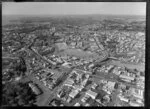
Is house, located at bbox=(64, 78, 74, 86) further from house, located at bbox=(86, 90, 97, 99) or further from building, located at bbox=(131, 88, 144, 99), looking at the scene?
building, located at bbox=(131, 88, 144, 99)

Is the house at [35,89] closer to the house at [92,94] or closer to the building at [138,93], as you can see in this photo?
the house at [92,94]

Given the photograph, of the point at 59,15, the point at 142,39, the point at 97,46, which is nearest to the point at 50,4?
the point at 59,15

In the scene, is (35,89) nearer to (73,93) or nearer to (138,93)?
(73,93)

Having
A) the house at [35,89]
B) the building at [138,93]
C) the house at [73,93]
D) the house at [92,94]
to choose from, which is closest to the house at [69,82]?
the house at [73,93]

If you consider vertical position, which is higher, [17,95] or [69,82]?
[69,82]

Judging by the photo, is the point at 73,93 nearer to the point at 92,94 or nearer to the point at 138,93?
the point at 92,94

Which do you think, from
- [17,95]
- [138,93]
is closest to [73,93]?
[17,95]

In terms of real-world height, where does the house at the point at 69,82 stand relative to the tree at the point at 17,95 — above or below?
above

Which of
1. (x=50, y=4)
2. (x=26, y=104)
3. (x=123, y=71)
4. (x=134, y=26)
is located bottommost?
(x=26, y=104)

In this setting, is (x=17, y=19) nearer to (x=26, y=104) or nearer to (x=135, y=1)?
(x=26, y=104)

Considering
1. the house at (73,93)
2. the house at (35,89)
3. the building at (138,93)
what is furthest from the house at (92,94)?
the house at (35,89)

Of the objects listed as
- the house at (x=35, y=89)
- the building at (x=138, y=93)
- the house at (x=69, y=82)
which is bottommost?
the building at (x=138, y=93)
